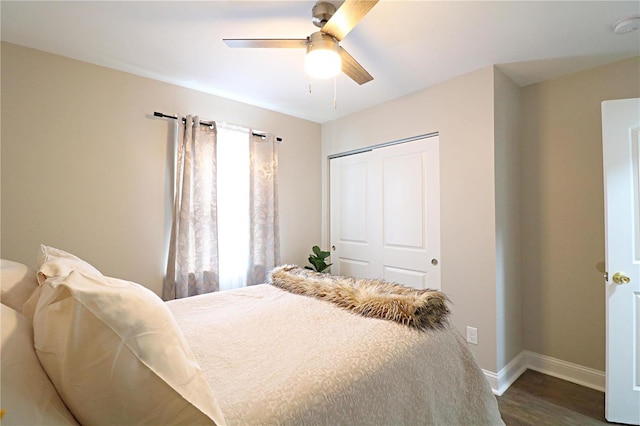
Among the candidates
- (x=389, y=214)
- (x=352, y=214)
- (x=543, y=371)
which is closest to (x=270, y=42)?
(x=389, y=214)

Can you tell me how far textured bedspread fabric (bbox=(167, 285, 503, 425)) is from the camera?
82 cm

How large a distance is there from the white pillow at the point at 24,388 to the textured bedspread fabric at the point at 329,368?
37 cm

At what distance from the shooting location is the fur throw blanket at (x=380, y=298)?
1307 mm


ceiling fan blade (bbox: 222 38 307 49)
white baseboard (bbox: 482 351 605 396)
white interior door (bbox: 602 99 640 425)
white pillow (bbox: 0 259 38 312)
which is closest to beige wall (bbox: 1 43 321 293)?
white pillow (bbox: 0 259 38 312)

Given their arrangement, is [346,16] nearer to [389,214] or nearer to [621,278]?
[389,214]

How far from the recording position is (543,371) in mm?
2432

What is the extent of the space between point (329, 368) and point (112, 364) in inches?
25.8

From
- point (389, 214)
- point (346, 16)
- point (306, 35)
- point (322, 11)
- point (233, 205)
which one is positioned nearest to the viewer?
point (346, 16)

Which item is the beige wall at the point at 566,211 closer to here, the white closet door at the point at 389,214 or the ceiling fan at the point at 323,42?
the white closet door at the point at 389,214

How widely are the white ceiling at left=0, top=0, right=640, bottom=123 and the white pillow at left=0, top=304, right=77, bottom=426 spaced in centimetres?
183

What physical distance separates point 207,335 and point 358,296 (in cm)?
79

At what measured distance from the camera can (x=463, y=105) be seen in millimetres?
2408

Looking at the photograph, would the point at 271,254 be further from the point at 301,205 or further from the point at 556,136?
→ the point at 556,136

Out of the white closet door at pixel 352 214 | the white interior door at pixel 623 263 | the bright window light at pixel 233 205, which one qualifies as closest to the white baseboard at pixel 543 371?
the white interior door at pixel 623 263
